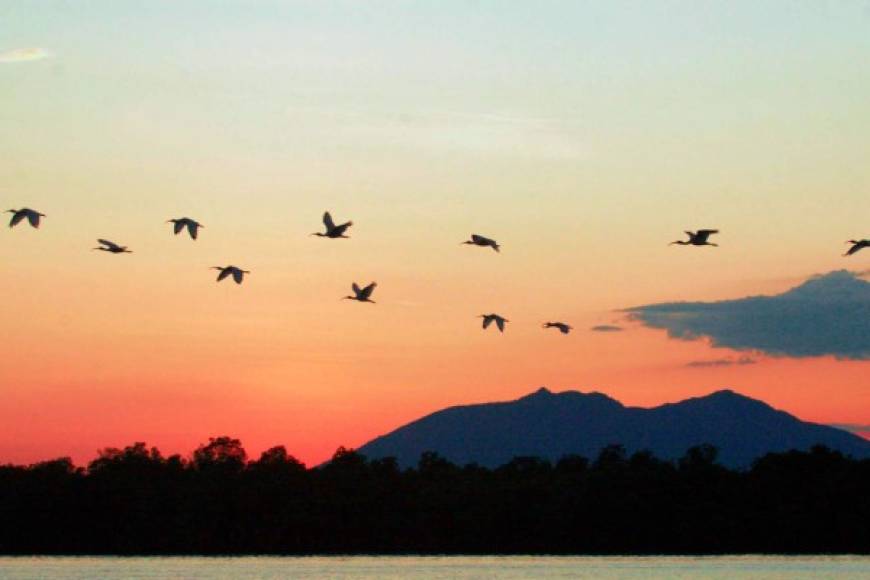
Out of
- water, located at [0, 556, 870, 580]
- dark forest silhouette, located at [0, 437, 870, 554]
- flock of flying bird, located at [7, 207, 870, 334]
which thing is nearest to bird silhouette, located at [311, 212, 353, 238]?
flock of flying bird, located at [7, 207, 870, 334]

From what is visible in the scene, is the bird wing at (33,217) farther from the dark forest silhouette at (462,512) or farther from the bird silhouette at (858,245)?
the dark forest silhouette at (462,512)

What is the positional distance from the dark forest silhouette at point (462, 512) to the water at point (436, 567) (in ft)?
14.7

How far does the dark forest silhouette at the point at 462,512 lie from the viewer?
421 ft

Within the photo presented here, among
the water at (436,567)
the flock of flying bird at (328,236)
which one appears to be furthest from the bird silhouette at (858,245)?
the water at (436,567)

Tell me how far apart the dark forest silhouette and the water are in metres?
4.49

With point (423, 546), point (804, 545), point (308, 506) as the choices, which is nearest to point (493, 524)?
point (423, 546)

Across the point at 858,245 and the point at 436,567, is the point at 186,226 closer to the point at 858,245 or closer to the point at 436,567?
the point at 858,245

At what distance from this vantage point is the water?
95.0 m

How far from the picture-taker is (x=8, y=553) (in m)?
130

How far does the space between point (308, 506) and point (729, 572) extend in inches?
1791

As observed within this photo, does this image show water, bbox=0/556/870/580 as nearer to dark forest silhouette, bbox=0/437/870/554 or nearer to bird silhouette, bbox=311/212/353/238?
dark forest silhouette, bbox=0/437/870/554

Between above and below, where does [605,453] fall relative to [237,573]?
above

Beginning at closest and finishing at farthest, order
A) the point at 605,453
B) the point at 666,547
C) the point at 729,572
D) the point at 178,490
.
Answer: the point at 729,572 → the point at 666,547 → the point at 178,490 → the point at 605,453

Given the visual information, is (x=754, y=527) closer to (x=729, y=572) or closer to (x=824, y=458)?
(x=824, y=458)
